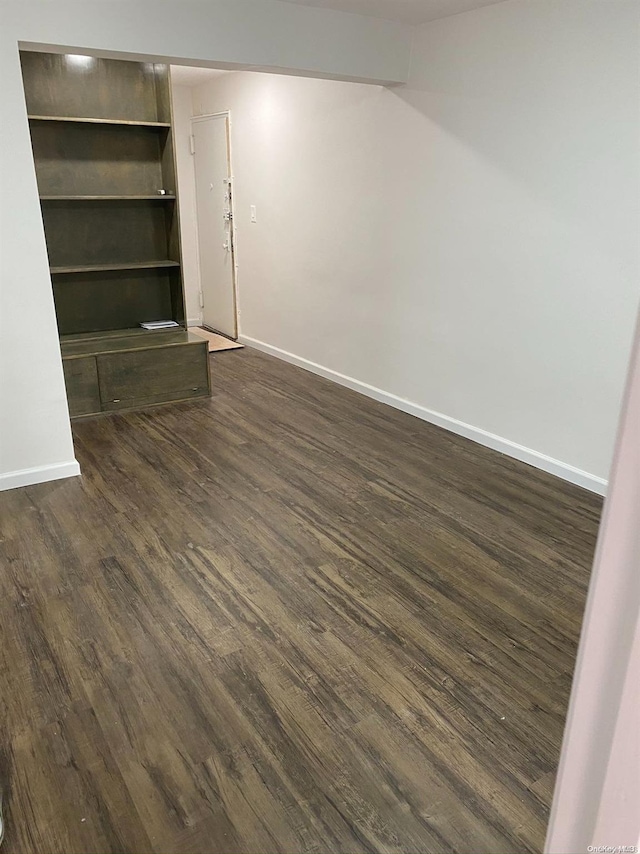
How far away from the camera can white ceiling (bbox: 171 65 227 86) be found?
568 cm

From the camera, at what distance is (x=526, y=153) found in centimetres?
346

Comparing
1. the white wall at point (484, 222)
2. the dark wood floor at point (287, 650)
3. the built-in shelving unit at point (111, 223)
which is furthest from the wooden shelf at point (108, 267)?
the dark wood floor at point (287, 650)

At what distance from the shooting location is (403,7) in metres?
3.54

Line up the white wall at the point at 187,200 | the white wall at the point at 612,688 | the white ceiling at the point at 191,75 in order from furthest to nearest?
the white wall at the point at 187,200 → the white ceiling at the point at 191,75 → the white wall at the point at 612,688

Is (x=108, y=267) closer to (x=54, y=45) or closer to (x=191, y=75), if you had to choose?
(x=54, y=45)

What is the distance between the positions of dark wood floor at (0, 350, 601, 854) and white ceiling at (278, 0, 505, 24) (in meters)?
2.42

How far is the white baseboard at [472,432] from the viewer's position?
11.5ft

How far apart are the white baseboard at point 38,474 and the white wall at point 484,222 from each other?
2.26 meters

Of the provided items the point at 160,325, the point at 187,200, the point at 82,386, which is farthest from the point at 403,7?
the point at 187,200

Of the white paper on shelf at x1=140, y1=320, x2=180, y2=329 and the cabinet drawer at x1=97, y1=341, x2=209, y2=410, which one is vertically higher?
the white paper on shelf at x1=140, y1=320, x2=180, y2=329

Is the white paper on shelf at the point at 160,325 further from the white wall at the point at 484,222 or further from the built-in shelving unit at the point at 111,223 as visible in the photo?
the white wall at the point at 484,222

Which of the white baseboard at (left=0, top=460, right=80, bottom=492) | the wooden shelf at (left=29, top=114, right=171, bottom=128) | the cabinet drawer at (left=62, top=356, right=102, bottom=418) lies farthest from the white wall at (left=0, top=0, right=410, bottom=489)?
the wooden shelf at (left=29, top=114, right=171, bottom=128)

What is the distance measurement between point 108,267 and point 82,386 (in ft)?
2.94

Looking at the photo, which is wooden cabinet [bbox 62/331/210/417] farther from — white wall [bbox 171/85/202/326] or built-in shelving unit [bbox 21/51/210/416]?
white wall [bbox 171/85/202/326]
